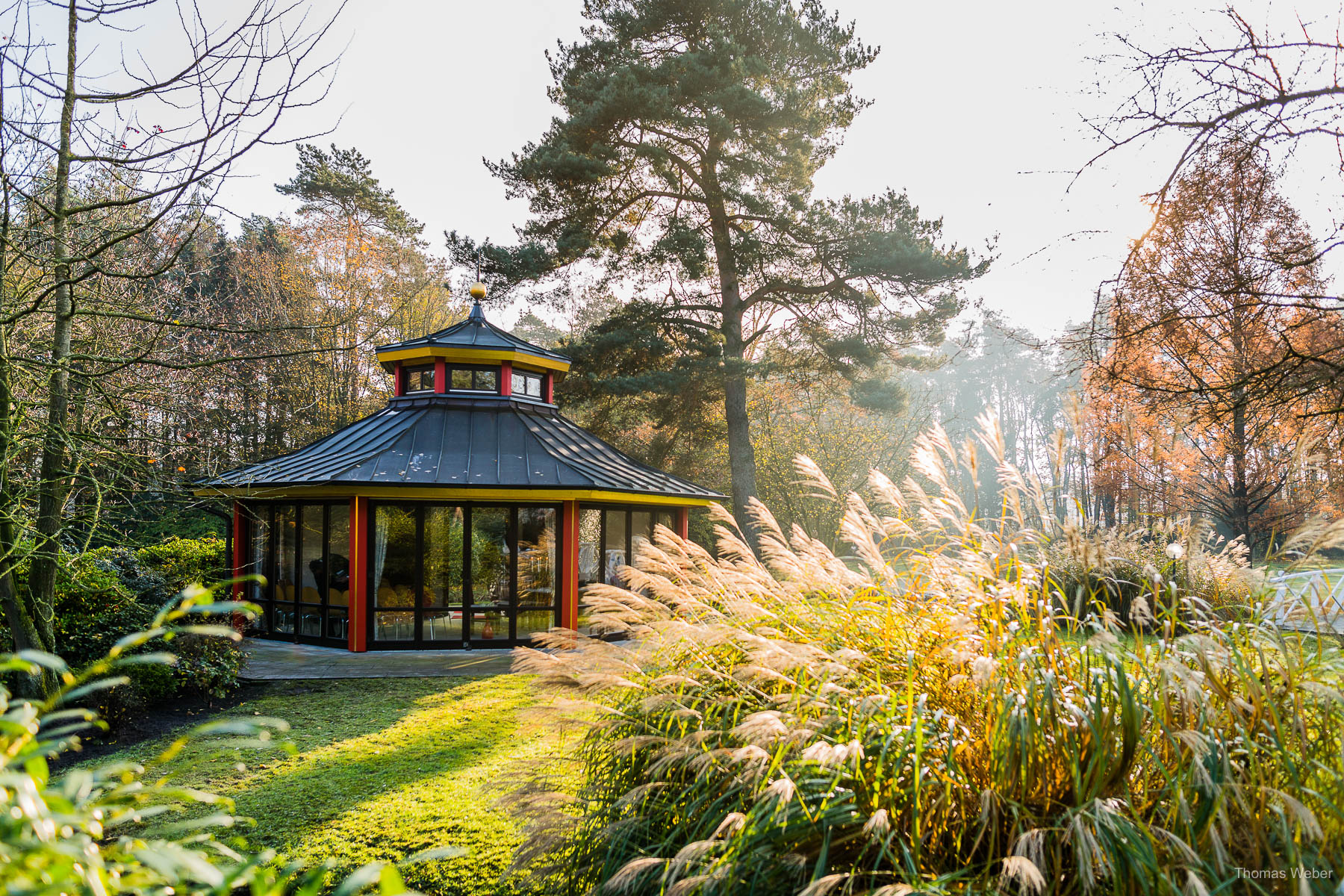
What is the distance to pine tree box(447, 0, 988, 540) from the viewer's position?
14.3m

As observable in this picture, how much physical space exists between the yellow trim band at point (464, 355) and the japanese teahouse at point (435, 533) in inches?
44.4

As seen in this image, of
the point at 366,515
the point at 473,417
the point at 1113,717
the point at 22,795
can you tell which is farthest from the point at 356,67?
the point at 473,417

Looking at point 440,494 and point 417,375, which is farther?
point 417,375

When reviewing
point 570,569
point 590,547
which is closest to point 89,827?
point 570,569

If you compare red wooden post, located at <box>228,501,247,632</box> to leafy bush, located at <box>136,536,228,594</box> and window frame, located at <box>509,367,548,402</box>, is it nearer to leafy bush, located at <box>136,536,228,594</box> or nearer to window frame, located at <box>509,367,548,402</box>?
leafy bush, located at <box>136,536,228,594</box>

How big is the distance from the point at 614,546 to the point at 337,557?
4.21 metres

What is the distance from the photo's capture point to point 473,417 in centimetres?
1268

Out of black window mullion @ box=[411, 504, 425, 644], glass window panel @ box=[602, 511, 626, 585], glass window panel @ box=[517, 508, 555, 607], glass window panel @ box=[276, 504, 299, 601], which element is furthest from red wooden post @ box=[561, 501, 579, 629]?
glass window panel @ box=[276, 504, 299, 601]

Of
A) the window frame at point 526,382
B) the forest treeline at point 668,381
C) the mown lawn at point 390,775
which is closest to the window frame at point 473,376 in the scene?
the window frame at point 526,382

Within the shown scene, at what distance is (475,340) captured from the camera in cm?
1321

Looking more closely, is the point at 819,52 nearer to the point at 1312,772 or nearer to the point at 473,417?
the point at 473,417

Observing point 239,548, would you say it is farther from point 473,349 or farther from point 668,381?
point 668,381

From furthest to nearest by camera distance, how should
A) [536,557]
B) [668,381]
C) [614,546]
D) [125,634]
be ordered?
[668,381]
[614,546]
[536,557]
[125,634]

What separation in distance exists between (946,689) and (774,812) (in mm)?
788
